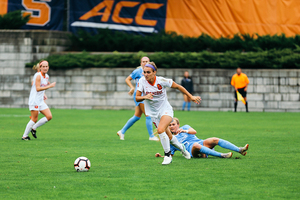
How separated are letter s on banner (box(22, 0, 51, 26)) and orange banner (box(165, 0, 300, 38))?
684cm

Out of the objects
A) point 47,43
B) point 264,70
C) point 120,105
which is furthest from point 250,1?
point 47,43

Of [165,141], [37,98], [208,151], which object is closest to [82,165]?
[165,141]

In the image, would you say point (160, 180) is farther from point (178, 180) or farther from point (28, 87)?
point (28, 87)

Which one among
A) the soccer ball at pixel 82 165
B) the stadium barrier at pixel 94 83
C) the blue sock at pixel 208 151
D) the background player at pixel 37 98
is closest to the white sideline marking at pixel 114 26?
the stadium barrier at pixel 94 83

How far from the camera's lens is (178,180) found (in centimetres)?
580

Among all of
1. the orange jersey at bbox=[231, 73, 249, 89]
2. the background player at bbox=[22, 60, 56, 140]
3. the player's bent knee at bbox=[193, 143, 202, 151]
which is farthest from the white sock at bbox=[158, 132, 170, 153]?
the orange jersey at bbox=[231, 73, 249, 89]

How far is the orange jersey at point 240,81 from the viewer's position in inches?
824

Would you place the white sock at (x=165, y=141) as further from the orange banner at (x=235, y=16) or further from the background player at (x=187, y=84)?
the orange banner at (x=235, y=16)

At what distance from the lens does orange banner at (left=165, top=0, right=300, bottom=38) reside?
2386cm

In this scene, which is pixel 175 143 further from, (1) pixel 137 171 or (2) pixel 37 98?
(2) pixel 37 98

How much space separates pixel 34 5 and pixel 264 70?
13.1 metres

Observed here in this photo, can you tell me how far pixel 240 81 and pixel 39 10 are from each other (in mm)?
11902

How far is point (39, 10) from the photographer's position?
24500 mm

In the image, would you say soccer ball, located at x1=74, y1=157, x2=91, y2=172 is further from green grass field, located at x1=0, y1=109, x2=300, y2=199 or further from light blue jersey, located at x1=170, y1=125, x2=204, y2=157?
light blue jersey, located at x1=170, y1=125, x2=204, y2=157
